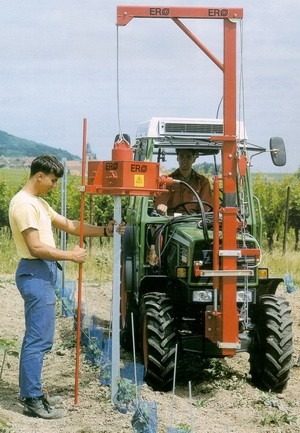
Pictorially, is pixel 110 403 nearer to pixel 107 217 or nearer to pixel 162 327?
pixel 162 327

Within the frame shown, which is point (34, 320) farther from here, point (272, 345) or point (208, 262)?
point (272, 345)

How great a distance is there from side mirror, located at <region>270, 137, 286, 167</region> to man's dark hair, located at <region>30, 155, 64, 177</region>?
178 centimetres

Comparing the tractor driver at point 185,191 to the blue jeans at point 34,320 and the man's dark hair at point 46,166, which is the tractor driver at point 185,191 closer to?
the man's dark hair at point 46,166

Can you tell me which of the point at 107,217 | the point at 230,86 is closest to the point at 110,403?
the point at 230,86

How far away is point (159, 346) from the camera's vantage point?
21.1 ft

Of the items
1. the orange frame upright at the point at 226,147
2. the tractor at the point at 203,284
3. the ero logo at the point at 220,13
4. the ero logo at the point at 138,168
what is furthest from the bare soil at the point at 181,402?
the ero logo at the point at 220,13

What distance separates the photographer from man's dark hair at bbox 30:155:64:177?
18.6 feet

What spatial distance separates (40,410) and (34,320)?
0.60 metres

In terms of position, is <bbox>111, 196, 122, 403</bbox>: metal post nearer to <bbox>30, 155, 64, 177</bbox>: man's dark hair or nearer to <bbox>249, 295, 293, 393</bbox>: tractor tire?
<bbox>30, 155, 64, 177</bbox>: man's dark hair

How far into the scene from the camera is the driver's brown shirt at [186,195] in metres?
7.55

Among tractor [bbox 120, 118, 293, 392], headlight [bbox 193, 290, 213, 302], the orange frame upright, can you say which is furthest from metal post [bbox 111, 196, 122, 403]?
headlight [bbox 193, 290, 213, 302]

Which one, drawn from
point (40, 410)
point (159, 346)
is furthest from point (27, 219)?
point (159, 346)

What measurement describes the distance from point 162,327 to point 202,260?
63 cm

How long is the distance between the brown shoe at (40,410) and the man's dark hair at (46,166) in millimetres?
1543
